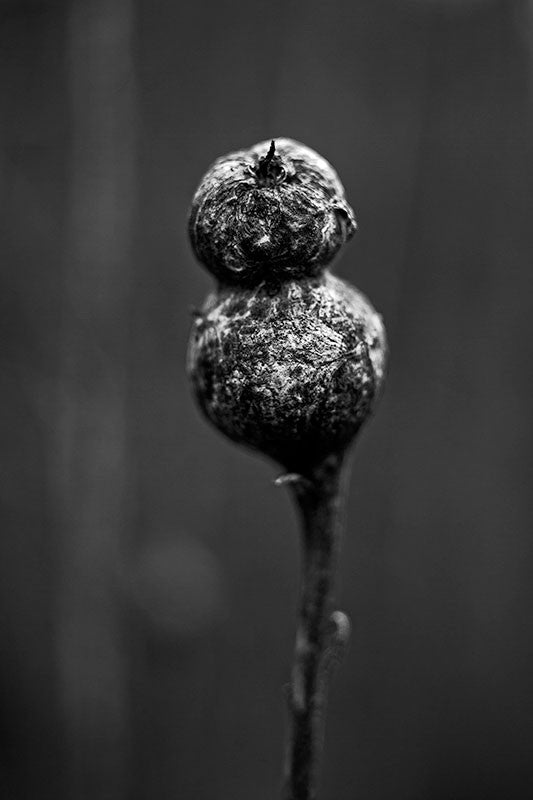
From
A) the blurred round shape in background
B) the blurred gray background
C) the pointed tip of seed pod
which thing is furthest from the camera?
the blurred round shape in background

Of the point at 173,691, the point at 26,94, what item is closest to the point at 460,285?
the point at 26,94

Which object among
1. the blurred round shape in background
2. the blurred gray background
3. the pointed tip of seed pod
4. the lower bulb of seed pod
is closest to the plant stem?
the lower bulb of seed pod

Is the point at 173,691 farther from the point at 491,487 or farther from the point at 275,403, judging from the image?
the point at 275,403

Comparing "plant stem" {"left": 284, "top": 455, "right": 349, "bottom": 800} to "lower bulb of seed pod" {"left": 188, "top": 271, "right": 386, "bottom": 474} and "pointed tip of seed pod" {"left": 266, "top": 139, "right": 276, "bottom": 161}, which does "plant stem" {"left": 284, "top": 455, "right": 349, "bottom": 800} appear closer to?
"lower bulb of seed pod" {"left": 188, "top": 271, "right": 386, "bottom": 474}

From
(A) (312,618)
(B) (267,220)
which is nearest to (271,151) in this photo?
(B) (267,220)

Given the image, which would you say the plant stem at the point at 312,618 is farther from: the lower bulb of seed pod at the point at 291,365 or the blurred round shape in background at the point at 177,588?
the blurred round shape in background at the point at 177,588

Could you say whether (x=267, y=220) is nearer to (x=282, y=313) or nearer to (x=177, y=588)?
(x=282, y=313)
